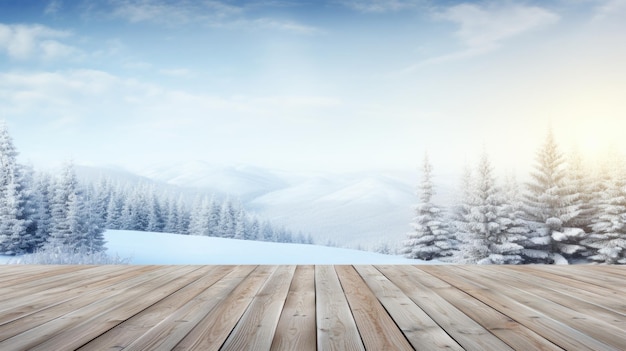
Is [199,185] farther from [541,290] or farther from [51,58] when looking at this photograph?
[541,290]

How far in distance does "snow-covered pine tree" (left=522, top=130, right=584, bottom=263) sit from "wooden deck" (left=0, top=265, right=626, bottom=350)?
48.2ft

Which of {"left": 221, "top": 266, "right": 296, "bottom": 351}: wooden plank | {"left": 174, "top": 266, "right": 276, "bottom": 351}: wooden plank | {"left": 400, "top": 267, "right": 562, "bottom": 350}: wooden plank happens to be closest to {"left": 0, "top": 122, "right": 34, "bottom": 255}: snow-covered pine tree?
{"left": 174, "top": 266, "right": 276, "bottom": 351}: wooden plank

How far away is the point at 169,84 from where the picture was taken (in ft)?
Answer: 102

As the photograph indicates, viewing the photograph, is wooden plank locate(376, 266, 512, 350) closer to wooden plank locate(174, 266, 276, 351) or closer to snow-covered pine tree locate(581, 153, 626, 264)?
wooden plank locate(174, 266, 276, 351)

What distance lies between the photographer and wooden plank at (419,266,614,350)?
5.13 feet

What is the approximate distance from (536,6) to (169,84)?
76.0 feet

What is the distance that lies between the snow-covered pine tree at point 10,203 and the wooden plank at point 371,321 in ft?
59.9

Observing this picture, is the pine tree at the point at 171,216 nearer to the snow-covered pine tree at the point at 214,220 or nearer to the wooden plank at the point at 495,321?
the snow-covered pine tree at the point at 214,220

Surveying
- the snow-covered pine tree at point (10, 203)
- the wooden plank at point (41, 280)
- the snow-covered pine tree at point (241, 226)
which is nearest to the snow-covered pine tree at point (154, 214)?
the snow-covered pine tree at point (241, 226)

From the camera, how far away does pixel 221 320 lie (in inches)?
72.2

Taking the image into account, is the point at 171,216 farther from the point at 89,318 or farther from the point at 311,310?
the point at 311,310

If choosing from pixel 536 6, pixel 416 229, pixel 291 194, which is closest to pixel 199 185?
pixel 291 194

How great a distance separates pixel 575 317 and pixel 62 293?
2663 mm

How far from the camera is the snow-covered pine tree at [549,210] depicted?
16.5 m
